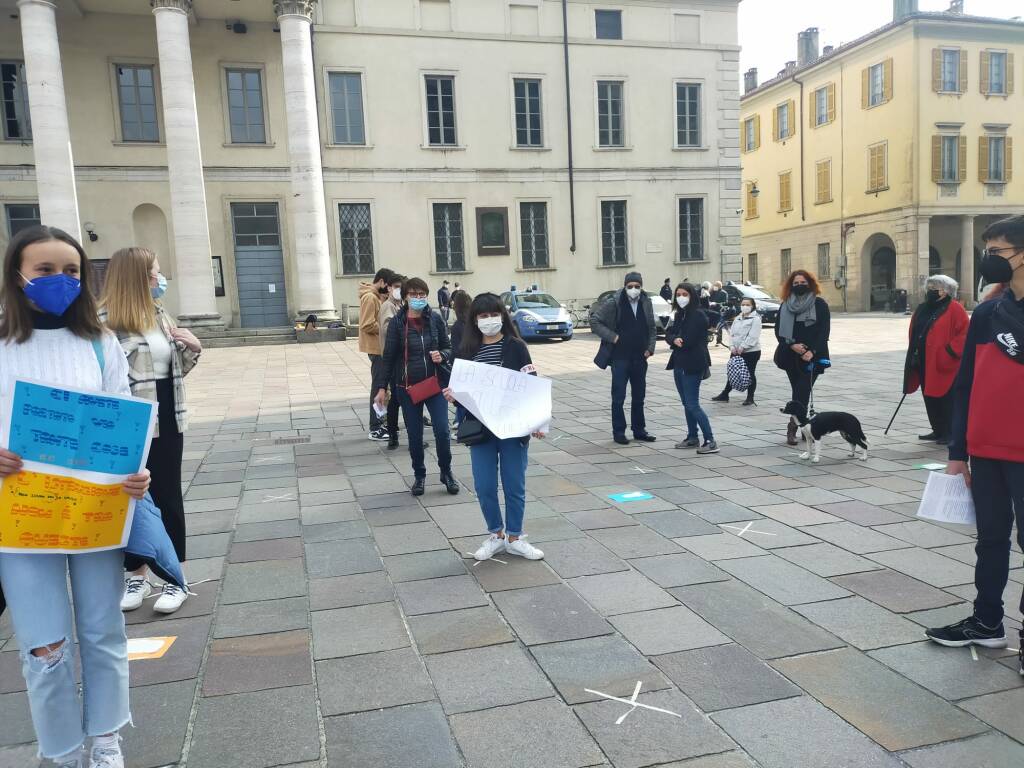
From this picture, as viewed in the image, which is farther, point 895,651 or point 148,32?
point 148,32

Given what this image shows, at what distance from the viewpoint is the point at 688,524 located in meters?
5.69

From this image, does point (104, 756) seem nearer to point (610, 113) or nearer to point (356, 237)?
point (356, 237)

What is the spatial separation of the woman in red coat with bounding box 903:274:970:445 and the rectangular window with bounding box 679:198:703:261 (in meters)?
22.7

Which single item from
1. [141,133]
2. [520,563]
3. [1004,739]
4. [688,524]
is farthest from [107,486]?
[141,133]

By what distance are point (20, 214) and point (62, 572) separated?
26.8 m

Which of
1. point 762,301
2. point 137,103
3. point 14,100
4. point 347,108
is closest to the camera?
point 14,100

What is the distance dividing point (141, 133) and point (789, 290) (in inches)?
937

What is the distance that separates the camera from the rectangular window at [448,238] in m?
27.9

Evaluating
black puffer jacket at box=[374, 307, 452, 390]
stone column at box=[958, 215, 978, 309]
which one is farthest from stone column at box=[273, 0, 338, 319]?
stone column at box=[958, 215, 978, 309]

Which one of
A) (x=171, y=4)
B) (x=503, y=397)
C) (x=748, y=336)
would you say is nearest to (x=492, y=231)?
(x=171, y=4)

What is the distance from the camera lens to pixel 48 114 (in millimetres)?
21844

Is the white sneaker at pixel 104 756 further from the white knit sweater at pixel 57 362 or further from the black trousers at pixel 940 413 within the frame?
the black trousers at pixel 940 413

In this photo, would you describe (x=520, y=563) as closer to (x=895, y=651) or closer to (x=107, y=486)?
(x=895, y=651)

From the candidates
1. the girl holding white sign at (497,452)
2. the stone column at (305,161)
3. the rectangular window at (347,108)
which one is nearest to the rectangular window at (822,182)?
the rectangular window at (347,108)
